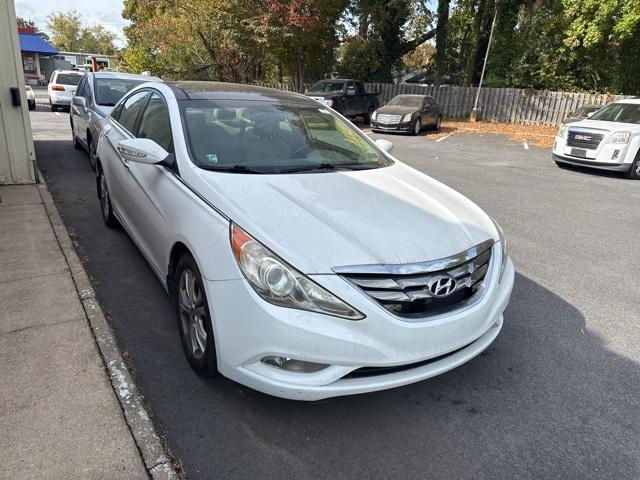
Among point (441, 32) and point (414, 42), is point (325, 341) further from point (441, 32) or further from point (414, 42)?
point (414, 42)

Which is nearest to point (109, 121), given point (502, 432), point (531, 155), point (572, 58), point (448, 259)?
point (448, 259)

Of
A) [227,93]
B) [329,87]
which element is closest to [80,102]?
[227,93]

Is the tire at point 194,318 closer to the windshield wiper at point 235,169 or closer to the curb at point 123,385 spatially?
the curb at point 123,385

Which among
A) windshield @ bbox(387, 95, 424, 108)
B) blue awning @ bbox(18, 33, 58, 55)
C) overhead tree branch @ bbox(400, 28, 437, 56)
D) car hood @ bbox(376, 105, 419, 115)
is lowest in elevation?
car hood @ bbox(376, 105, 419, 115)

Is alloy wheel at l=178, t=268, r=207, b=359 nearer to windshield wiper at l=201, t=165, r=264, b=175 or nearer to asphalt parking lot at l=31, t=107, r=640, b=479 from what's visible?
asphalt parking lot at l=31, t=107, r=640, b=479

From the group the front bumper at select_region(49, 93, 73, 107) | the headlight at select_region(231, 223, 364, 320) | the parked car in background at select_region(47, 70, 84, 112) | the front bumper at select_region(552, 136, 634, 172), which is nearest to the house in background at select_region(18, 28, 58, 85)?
the parked car in background at select_region(47, 70, 84, 112)

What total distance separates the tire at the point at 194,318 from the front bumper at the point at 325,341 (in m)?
0.14

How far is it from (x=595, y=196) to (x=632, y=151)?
2.28m

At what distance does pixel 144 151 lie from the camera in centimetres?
322

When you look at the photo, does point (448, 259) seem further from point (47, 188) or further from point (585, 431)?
point (47, 188)

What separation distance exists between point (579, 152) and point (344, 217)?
374 inches

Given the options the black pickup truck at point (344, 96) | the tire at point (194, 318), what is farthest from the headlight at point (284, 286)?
the black pickup truck at point (344, 96)

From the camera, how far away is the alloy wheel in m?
2.73

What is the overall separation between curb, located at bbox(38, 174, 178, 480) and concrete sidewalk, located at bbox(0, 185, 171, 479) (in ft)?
0.04
